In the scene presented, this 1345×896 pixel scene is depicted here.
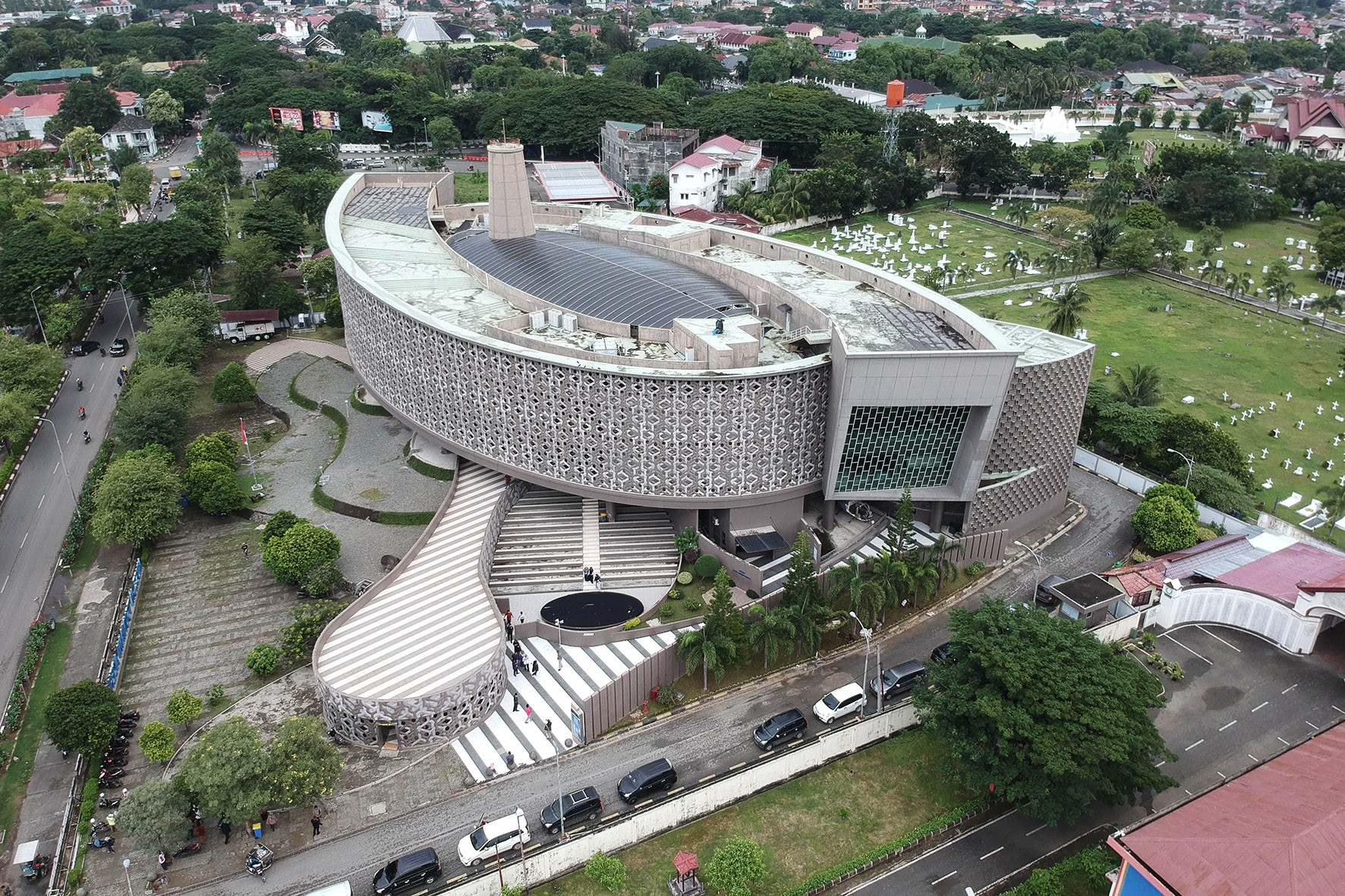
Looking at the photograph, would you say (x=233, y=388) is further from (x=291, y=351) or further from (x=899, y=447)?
(x=899, y=447)

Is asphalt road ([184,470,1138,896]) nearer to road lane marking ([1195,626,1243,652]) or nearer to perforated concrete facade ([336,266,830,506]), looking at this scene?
road lane marking ([1195,626,1243,652])

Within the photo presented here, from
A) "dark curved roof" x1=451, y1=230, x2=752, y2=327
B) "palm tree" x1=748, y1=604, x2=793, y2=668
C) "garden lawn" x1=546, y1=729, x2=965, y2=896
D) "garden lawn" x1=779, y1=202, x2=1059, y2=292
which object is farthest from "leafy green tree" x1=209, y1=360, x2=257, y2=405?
"garden lawn" x1=779, y1=202, x2=1059, y2=292

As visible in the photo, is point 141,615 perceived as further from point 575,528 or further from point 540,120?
point 540,120

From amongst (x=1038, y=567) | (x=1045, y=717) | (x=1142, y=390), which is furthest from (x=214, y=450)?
(x=1142, y=390)

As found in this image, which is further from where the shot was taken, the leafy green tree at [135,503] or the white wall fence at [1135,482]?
the white wall fence at [1135,482]

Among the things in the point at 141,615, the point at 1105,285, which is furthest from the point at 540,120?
the point at 141,615

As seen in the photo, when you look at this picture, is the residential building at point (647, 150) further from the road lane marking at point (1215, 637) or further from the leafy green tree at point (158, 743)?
the leafy green tree at point (158, 743)

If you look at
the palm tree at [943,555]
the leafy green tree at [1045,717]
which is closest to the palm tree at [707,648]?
the leafy green tree at [1045,717]
